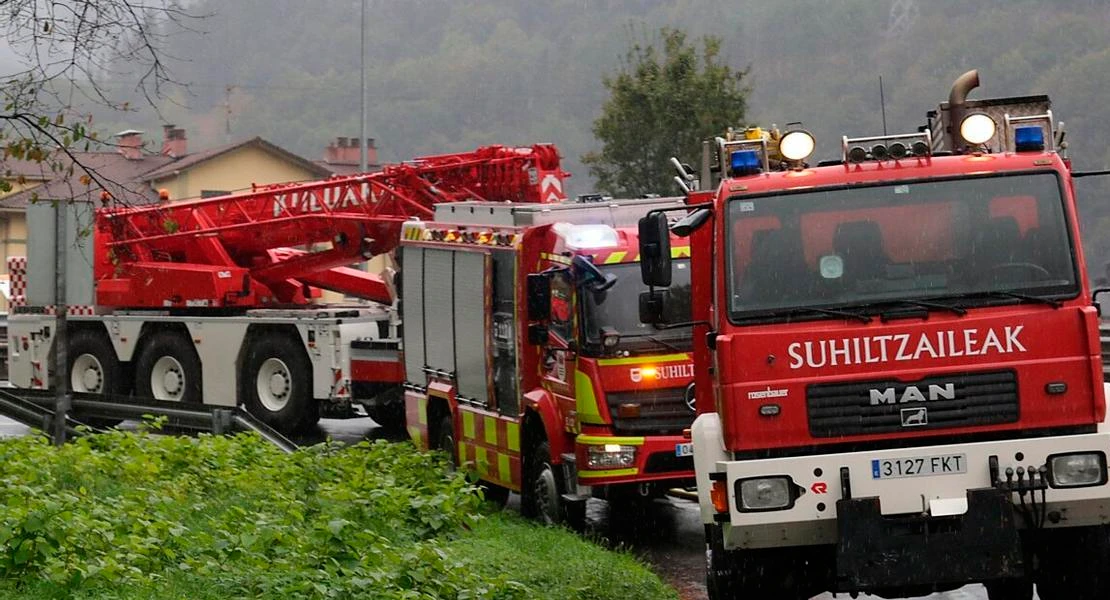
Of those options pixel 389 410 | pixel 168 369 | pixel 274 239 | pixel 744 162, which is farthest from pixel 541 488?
pixel 168 369

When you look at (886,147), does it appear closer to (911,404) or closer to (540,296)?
(911,404)

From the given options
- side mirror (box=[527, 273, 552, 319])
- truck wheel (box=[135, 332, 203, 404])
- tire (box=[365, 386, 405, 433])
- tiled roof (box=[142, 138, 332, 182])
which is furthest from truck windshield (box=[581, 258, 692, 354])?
tiled roof (box=[142, 138, 332, 182])

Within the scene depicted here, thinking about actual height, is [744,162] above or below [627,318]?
above

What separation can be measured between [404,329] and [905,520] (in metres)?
8.83

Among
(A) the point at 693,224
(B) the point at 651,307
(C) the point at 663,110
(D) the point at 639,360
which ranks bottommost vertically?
(D) the point at 639,360

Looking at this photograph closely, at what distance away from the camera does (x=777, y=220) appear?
8.54m

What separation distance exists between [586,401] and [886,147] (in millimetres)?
4041

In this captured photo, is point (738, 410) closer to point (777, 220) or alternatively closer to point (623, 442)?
point (777, 220)

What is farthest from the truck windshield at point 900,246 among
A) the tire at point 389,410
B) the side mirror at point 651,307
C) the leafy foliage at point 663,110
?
the leafy foliage at point 663,110

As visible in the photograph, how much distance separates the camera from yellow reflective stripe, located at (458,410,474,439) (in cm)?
1435

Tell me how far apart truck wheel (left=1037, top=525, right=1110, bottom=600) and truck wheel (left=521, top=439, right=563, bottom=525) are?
4.62 metres

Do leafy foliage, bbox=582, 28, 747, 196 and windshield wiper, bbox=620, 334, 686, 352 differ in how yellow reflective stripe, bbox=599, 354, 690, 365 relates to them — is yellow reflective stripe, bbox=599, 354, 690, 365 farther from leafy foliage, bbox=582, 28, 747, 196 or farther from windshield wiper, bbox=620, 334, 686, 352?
leafy foliage, bbox=582, 28, 747, 196

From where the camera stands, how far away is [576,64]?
282ft

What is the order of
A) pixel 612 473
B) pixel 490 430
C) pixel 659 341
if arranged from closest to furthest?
pixel 612 473 < pixel 659 341 < pixel 490 430
